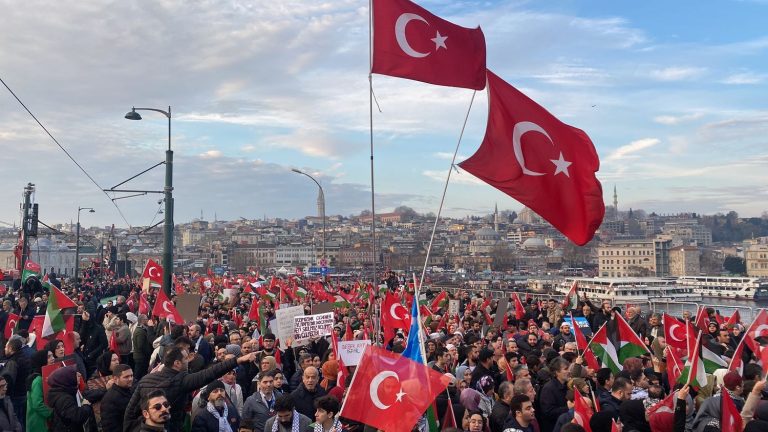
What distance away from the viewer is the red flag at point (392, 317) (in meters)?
12.3

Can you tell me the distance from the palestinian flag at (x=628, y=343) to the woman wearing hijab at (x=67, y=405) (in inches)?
241

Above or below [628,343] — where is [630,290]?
below

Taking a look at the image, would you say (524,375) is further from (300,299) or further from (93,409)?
(300,299)

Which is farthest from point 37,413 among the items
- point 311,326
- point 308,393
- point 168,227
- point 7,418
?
point 168,227

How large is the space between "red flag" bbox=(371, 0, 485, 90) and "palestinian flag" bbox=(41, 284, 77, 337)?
5.82 metres

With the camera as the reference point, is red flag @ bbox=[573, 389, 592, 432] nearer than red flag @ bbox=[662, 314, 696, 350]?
Yes

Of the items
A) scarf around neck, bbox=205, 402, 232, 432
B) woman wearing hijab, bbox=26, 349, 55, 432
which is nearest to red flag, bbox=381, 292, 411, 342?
scarf around neck, bbox=205, 402, 232, 432

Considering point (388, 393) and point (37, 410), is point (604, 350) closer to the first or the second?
point (388, 393)

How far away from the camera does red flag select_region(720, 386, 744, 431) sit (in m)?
5.59

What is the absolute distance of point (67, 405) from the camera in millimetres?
5895

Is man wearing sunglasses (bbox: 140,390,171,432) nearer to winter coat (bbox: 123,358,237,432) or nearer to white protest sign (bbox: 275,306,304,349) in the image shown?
winter coat (bbox: 123,358,237,432)

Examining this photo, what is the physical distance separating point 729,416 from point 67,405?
5243mm

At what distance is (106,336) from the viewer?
10781 mm

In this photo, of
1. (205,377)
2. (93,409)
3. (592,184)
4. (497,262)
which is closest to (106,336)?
(93,409)
